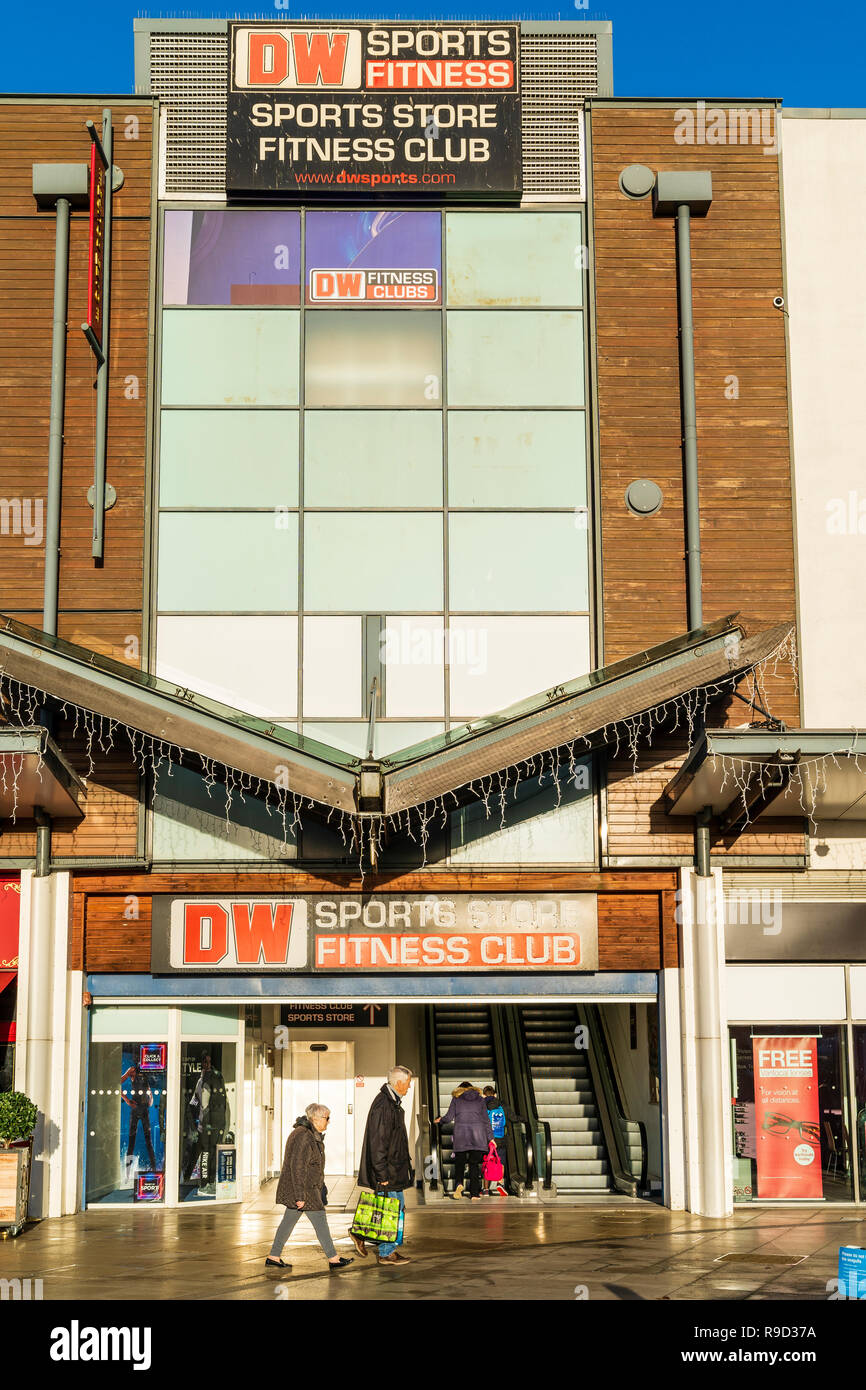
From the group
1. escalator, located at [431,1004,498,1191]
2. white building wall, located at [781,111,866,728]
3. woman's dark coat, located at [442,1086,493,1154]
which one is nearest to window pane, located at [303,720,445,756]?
woman's dark coat, located at [442,1086,493,1154]

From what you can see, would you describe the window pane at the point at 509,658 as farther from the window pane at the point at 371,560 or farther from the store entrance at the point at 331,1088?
the store entrance at the point at 331,1088

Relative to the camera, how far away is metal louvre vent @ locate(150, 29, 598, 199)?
21609 millimetres

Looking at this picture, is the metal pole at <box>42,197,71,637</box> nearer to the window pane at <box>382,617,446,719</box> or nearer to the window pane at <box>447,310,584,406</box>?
the window pane at <box>382,617,446,719</box>

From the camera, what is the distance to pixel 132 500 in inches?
813

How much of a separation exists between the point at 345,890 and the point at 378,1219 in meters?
5.93

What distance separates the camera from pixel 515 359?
21.3 m

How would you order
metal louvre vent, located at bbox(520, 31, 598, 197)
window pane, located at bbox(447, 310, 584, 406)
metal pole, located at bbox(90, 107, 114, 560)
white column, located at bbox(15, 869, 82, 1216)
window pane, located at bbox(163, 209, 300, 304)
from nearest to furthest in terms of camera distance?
white column, located at bbox(15, 869, 82, 1216) → metal pole, located at bbox(90, 107, 114, 560) → window pane, located at bbox(447, 310, 584, 406) → window pane, located at bbox(163, 209, 300, 304) → metal louvre vent, located at bbox(520, 31, 598, 197)

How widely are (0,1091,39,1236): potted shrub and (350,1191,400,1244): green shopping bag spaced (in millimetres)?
4421

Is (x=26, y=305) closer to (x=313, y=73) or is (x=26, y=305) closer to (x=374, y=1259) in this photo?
(x=313, y=73)

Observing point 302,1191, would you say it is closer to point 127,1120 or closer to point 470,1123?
point 127,1120

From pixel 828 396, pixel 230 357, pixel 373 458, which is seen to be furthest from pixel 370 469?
pixel 828 396
